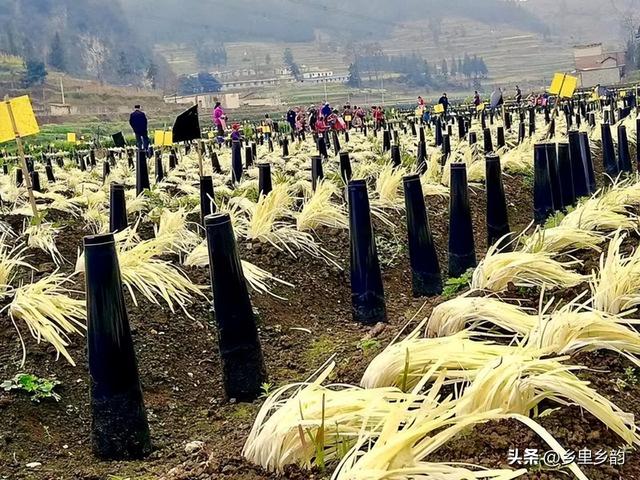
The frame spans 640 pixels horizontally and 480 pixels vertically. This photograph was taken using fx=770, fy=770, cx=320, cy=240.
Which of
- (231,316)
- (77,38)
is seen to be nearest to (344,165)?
(231,316)

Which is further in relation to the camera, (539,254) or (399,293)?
(399,293)

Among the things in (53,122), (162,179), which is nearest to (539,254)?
(162,179)

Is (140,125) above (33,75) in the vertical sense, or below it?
below

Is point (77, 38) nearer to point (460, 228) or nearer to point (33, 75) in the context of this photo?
point (33, 75)

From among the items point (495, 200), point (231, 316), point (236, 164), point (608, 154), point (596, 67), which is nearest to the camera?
point (231, 316)

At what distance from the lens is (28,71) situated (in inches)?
3167

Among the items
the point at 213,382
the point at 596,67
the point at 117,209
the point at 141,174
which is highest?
the point at 596,67

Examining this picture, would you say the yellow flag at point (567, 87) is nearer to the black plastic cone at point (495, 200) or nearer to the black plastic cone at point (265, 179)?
the black plastic cone at point (265, 179)

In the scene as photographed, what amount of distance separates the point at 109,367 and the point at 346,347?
139 centimetres

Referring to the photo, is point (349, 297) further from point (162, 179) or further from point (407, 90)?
point (407, 90)

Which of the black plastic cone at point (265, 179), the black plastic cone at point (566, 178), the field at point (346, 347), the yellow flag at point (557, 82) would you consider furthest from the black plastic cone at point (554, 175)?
the yellow flag at point (557, 82)

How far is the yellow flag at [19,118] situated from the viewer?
6.71 meters

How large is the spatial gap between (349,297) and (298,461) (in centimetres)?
332

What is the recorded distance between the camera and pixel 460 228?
5238 millimetres
